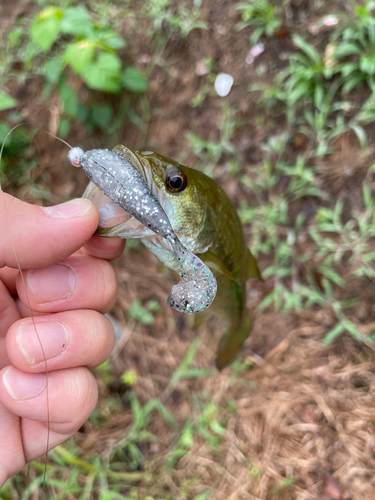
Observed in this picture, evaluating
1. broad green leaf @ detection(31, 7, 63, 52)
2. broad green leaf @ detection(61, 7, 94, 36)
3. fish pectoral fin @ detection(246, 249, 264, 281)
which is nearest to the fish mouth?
fish pectoral fin @ detection(246, 249, 264, 281)

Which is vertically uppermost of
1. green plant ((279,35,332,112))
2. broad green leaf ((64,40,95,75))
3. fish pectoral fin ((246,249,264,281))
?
broad green leaf ((64,40,95,75))

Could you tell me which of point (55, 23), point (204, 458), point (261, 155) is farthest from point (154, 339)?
point (55, 23)

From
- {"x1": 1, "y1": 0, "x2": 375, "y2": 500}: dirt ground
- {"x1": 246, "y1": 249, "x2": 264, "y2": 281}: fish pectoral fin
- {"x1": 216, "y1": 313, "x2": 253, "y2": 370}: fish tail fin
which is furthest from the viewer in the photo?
{"x1": 1, "y1": 0, "x2": 375, "y2": 500}: dirt ground

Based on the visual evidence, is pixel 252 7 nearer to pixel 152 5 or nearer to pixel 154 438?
pixel 152 5

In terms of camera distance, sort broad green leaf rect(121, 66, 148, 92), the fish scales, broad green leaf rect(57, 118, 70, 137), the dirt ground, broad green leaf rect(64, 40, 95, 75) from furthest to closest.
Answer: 1. broad green leaf rect(57, 118, 70, 137)
2. broad green leaf rect(121, 66, 148, 92)
3. broad green leaf rect(64, 40, 95, 75)
4. the dirt ground
5. the fish scales

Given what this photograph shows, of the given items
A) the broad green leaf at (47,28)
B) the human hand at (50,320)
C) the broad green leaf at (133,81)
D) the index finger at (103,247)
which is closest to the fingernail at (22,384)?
the human hand at (50,320)

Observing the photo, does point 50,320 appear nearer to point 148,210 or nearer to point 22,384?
point 22,384

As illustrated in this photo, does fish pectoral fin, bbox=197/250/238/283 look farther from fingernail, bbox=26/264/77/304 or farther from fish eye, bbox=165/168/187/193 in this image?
fingernail, bbox=26/264/77/304

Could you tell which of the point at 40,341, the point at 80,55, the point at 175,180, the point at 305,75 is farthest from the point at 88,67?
the point at 40,341

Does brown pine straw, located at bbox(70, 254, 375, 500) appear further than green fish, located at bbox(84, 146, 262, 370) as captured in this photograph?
Yes
